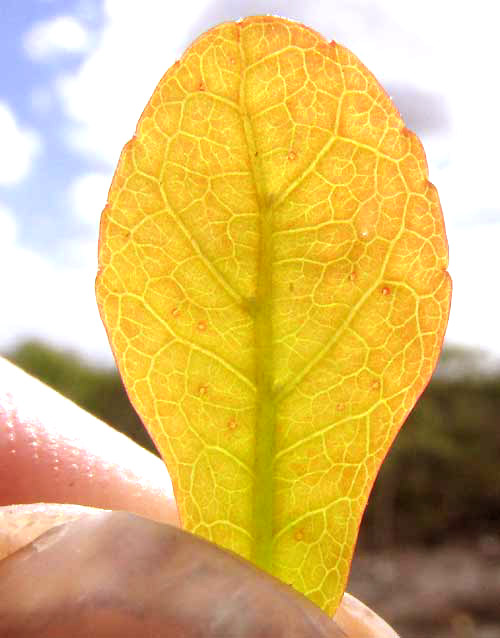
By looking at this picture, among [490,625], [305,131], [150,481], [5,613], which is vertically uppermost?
[305,131]

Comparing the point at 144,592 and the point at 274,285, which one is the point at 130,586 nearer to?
the point at 144,592

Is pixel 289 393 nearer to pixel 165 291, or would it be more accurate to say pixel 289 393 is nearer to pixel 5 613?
pixel 165 291

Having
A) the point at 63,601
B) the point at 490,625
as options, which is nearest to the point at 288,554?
the point at 63,601

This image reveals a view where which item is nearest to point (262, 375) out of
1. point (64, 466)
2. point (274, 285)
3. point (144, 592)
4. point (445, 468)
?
point (274, 285)

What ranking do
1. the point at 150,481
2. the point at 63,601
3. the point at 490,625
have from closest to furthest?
1. the point at 63,601
2. the point at 150,481
3. the point at 490,625

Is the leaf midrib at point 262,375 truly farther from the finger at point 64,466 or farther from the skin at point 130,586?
the finger at point 64,466

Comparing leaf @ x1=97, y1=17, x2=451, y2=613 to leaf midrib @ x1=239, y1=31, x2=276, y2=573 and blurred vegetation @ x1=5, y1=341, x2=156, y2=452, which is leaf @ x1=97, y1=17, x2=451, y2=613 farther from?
blurred vegetation @ x1=5, y1=341, x2=156, y2=452
